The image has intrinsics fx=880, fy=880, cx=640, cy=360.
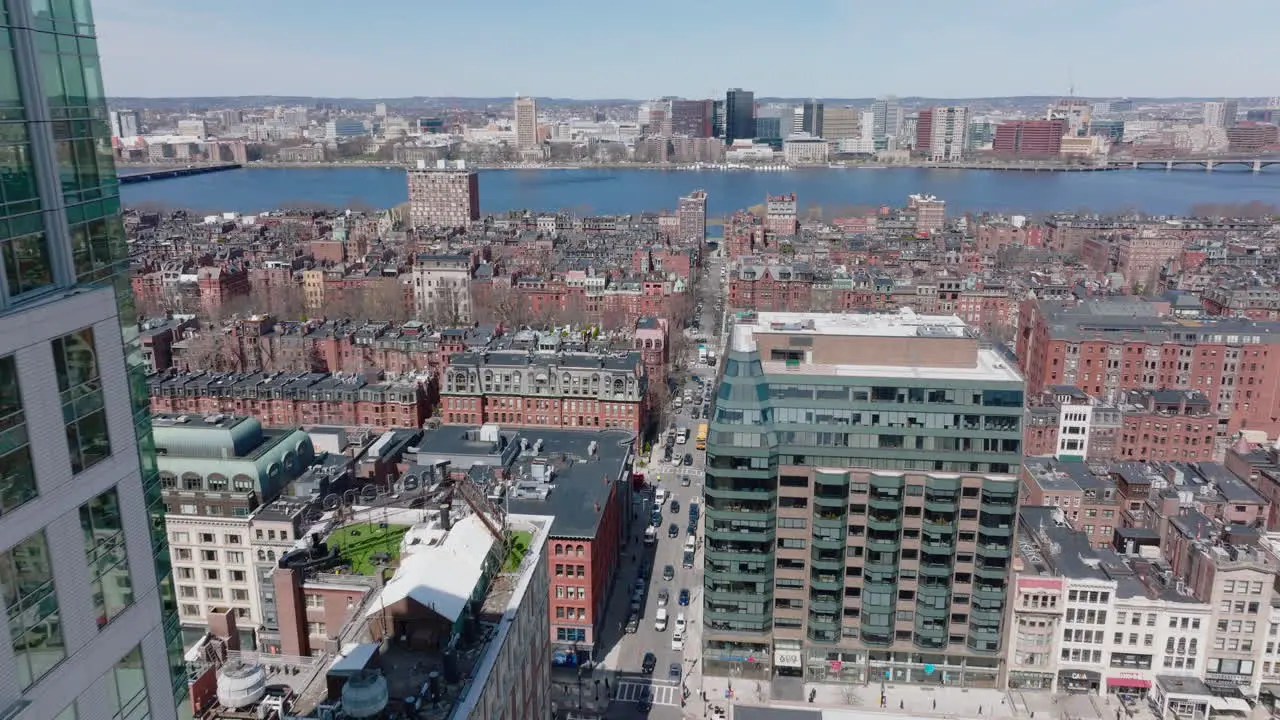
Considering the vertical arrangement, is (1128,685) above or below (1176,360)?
below

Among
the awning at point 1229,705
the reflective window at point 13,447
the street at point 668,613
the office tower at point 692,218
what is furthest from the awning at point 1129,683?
the office tower at point 692,218

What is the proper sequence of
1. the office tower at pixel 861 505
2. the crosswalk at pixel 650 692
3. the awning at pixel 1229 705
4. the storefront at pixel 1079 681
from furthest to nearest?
the storefront at pixel 1079 681, the crosswalk at pixel 650 692, the awning at pixel 1229 705, the office tower at pixel 861 505

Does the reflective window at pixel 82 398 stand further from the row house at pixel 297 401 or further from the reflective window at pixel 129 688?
the row house at pixel 297 401

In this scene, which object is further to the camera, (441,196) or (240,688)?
(441,196)

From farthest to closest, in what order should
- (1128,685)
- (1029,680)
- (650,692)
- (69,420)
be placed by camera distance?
(1029,680)
(650,692)
(1128,685)
(69,420)

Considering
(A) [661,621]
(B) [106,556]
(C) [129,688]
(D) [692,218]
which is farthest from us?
(D) [692,218]

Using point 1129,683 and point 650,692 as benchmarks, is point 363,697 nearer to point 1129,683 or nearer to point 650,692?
point 650,692

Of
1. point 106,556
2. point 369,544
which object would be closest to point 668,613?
point 369,544

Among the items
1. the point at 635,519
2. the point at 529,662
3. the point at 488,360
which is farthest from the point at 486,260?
the point at 529,662
